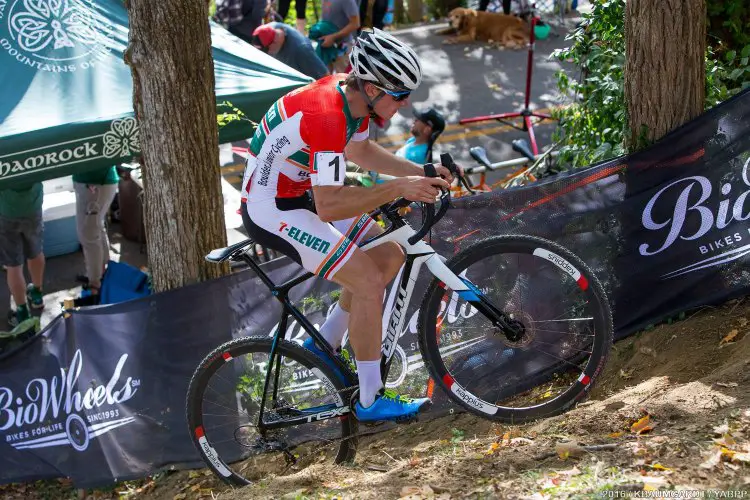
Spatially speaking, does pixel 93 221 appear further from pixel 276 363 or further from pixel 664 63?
pixel 664 63

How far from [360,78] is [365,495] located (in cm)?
194

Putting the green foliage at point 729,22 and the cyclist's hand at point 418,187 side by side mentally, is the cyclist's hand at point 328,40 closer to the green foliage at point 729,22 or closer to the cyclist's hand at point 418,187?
the green foliage at point 729,22

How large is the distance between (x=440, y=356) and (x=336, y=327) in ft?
2.02

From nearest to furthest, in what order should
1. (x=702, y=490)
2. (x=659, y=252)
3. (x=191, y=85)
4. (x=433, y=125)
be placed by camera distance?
(x=702, y=490)
(x=659, y=252)
(x=191, y=85)
(x=433, y=125)

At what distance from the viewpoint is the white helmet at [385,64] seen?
4191 millimetres

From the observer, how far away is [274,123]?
4.44 m

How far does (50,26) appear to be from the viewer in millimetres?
7730

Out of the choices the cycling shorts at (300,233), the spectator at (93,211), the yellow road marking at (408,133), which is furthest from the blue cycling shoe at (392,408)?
the yellow road marking at (408,133)

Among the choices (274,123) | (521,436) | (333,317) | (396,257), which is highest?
(274,123)

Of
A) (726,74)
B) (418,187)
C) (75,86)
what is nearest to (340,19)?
(75,86)

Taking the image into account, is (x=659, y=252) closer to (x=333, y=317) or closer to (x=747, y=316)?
(x=747, y=316)

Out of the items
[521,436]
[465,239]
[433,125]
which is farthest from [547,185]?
[433,125]

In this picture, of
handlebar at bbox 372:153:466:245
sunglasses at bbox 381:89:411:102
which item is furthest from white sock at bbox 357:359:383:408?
sunglasses at bbox 381:89:411:102

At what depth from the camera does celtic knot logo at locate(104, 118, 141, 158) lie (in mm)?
7031
